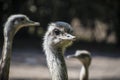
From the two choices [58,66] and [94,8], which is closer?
[58,66]

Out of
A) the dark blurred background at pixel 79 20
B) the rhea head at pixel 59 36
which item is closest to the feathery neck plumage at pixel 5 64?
the rhea head at pixel 59 36

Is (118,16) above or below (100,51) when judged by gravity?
above

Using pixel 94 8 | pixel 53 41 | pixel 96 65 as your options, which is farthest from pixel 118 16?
pixel 53 41

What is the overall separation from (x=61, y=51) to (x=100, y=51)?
33.5 feet

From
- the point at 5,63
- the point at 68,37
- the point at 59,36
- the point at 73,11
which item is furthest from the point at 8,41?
the point at 73,11

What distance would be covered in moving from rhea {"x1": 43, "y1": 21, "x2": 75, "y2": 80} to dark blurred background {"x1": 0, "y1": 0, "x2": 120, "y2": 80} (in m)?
9.10

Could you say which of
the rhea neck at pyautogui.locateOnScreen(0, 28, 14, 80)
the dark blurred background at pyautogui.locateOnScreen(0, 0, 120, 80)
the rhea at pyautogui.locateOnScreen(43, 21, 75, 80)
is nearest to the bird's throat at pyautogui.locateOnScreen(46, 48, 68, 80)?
the rhea at pyautogui.locateOnScreen(43, 21, 75, 80)

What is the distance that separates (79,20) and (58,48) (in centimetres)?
1053

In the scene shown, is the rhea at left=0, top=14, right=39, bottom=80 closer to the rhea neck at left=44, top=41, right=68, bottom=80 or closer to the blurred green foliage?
the rhea neck at left=44, top=41, right=68, bottom=80

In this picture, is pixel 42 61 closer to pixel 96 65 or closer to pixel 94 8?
pixel 96 65

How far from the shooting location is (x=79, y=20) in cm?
1608

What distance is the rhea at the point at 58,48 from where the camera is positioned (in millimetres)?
5512

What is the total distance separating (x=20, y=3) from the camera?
15.1m

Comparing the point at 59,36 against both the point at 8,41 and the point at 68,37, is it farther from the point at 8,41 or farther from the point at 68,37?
the point at 8,41
